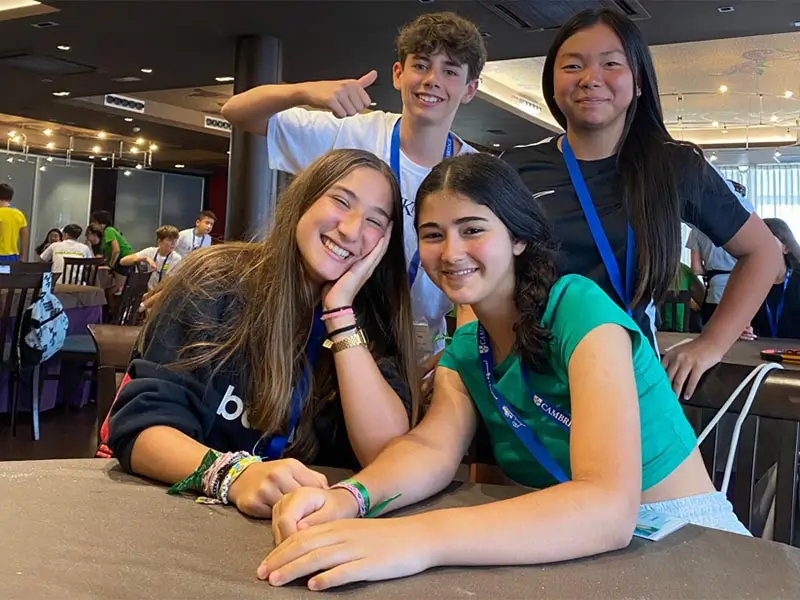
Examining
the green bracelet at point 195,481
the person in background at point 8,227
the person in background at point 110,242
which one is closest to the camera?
the green bracelet at point 195,481

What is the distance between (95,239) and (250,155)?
5.17 m

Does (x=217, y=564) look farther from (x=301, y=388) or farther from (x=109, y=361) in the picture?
(x=109, y=361)

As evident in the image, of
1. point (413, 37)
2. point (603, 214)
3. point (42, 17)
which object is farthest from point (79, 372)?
point (603, 214)

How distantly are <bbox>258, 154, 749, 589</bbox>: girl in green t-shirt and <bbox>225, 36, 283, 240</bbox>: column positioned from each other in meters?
4.91

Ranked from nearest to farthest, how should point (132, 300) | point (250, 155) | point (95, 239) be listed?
point (132, 300), point (250, 155), point (95, 239)

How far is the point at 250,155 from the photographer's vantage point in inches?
236

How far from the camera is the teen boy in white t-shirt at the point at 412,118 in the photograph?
1761 mm

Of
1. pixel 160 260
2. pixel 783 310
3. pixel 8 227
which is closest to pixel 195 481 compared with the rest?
pixel 783 310

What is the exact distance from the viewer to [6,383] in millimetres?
4570

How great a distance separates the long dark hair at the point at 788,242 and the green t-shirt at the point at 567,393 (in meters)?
2.88

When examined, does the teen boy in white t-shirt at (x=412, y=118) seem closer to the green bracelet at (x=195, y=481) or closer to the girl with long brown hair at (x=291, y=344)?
the girl with long brown hair at (x=291, y=344)

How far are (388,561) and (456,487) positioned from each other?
0.40 meters

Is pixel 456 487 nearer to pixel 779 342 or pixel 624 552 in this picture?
pixel 624 552

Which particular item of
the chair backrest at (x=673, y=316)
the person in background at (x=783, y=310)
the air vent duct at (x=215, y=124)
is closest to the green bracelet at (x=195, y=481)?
the person in background at (x=783, y=310)
